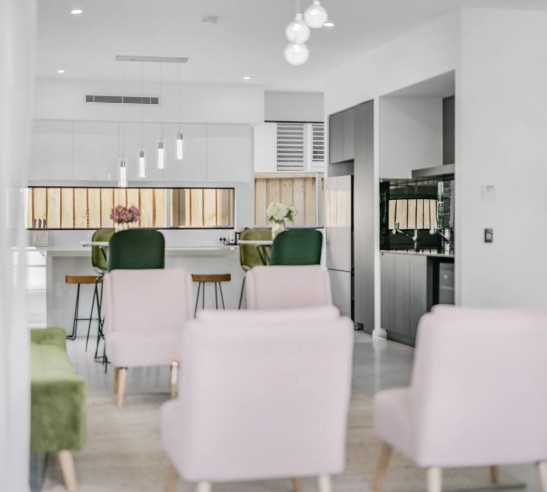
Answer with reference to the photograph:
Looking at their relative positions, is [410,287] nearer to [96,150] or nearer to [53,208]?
[96,150]

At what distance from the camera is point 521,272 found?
7.49 m

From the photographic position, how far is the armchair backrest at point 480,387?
3170 millimetres

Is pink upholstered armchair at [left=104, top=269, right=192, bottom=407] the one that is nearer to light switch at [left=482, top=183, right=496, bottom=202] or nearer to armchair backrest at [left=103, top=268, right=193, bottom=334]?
armchair backrest at [left=103, top=268, right=193, bottom=334]

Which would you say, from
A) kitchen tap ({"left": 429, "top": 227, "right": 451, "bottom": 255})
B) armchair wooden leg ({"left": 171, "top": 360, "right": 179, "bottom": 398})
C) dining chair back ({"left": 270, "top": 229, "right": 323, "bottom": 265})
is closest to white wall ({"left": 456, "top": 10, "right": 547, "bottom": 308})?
kitchen tap ({"left": 429, "top": 227, "right": 451, "bottom": 255})

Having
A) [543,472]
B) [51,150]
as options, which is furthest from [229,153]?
[543,472]

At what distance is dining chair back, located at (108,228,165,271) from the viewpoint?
7.11 metres

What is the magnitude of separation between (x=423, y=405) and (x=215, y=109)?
28.5 feet

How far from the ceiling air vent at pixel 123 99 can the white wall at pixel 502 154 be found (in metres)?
5.06


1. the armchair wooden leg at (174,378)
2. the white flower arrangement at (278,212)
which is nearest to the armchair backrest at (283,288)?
the armchair wooden leg at (174,378)

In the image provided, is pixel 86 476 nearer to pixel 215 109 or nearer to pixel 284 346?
pixel 284 346

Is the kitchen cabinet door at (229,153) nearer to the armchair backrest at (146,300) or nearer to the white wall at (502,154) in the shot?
the white wall at (502,154)

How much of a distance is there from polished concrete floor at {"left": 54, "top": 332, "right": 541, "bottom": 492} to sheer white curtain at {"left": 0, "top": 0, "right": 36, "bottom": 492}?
8.51 ft

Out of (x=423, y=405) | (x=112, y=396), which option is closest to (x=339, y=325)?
(x=423, y=405)

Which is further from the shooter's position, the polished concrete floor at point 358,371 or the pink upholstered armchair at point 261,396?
the polished concrete floor at point 358,371
